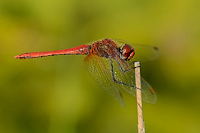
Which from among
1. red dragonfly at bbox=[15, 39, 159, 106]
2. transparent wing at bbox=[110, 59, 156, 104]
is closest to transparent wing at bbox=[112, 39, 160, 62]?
red dragonfly at bbox=[15, 39, 159, 106]

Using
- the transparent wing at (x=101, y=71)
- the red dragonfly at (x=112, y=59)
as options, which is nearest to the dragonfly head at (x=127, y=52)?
the red dragonfly at (x=112, y=59)

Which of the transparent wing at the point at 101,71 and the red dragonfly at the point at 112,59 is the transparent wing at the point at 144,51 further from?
the transparent wing at the point at 101,71

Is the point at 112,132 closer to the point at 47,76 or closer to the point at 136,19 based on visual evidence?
the point at 47,76

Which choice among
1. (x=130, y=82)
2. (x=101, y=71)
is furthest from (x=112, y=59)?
(x=130, y=82)

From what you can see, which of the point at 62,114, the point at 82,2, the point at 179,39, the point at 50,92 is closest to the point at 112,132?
the point at 62,114

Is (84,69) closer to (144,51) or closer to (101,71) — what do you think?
(101,71)

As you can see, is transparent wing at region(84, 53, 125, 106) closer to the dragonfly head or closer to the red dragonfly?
the red dragonfly
